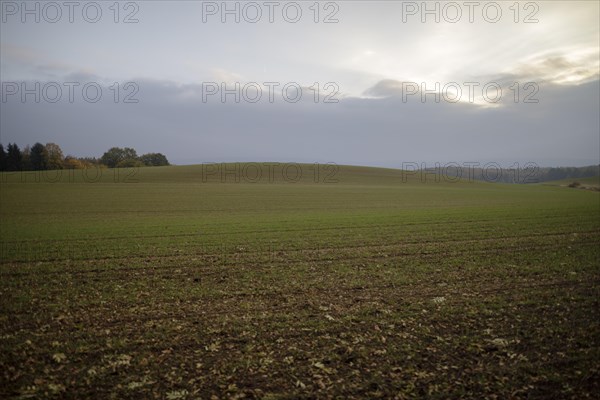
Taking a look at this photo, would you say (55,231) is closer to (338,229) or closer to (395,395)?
(338,229)

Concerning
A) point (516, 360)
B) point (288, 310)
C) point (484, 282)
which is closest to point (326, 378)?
point (288, 310)

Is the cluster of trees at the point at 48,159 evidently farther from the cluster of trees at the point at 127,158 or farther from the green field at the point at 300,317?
the green field at the point at 300,317

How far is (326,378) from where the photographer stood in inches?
261

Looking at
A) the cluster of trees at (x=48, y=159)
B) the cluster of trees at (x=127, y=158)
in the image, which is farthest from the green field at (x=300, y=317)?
the cluster of trees at (x=127, y=158)

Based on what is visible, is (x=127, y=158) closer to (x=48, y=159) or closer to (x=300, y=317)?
(x=48, y=159)

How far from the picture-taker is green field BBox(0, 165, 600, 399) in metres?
6.51

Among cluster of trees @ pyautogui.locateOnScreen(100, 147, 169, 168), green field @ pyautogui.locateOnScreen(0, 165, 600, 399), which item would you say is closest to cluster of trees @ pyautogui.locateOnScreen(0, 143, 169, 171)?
cluster of trees @ pyautogui.locateOnScreen(100, 147, 169, 168)

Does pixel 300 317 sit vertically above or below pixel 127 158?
below

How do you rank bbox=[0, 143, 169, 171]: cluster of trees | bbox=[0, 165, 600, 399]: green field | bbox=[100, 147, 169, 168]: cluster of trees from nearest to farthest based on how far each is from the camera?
bbox=[0, 165, 600, 399]: green field < bbox=[0, 143, 169, 171]: cluster of trees < bbox=[100, 147, 169, 168]: cluster of trees

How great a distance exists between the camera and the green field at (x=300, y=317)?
21.4 ft

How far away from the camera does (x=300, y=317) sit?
30.5ft

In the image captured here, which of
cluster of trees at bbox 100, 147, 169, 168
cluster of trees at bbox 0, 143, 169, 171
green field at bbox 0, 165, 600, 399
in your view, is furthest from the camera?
cluster of trees at bbox 100, 147, 169, 168

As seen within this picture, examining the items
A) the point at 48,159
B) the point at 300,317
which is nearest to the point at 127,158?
the point at 48,159

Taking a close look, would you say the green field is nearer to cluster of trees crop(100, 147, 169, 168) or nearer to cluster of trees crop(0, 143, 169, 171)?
cluster of trees crop(0, 143, 169, 171)
